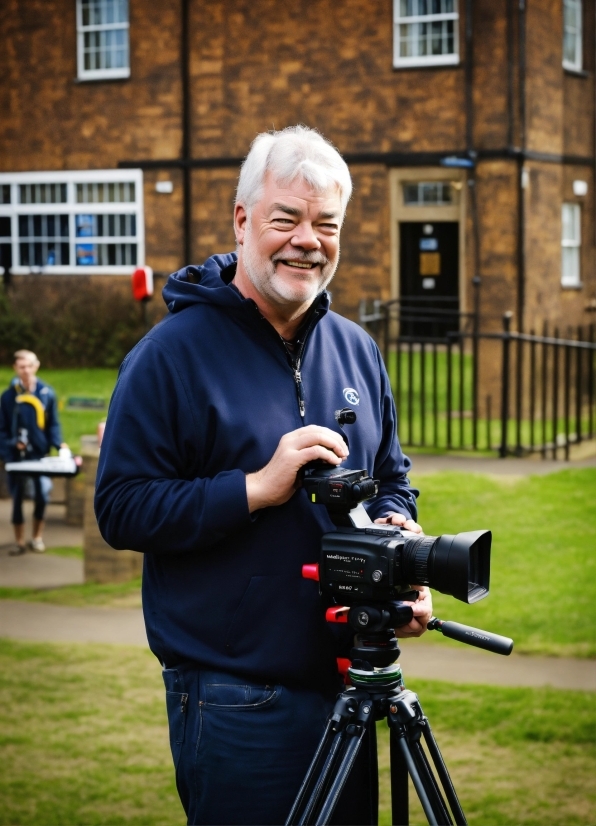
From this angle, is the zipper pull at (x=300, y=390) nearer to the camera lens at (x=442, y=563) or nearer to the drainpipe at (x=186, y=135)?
the camera lens at (x=442, y=563)

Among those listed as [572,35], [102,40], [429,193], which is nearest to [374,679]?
[429,193]

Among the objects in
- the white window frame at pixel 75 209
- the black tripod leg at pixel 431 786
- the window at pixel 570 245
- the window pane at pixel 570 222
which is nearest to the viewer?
the black tripod leg at pixel 431 786

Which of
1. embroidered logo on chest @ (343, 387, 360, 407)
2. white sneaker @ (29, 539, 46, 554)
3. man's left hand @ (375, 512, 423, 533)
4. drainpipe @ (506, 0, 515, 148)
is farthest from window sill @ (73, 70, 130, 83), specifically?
man's left hand @ (375, 512, 423, 533)

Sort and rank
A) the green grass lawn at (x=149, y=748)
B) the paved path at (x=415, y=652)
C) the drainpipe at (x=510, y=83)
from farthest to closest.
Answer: the drainpipe at (x=510, y=83)
the paved path at (x=415, y=652)
the green grass lawn at (x=149, y=748)

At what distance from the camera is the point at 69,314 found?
21.6 m

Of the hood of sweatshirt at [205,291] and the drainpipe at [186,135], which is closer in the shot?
the hood of sweatshirt at [205,291]

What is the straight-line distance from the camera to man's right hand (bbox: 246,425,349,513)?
2.73 metres

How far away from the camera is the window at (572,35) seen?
767 inches

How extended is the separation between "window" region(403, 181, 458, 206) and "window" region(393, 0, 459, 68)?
1.78m

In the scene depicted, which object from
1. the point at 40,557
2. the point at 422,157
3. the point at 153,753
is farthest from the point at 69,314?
the point at 153,753

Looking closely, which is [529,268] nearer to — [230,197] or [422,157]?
[422,157]

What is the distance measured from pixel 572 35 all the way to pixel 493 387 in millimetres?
5900

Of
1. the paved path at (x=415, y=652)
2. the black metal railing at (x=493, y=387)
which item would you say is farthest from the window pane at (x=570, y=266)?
the paved path at (x=415, y=652)

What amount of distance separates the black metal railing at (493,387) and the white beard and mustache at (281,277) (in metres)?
10.0
